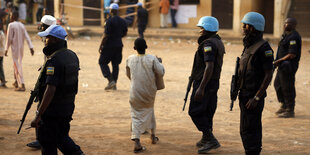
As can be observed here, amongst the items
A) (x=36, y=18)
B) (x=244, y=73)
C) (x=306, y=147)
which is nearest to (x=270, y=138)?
(x=306, y=147)

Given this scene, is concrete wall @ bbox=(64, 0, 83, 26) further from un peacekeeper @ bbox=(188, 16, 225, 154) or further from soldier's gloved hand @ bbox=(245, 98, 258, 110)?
soldier's gloved hand @ bbox=(245, 98, 258, 110)

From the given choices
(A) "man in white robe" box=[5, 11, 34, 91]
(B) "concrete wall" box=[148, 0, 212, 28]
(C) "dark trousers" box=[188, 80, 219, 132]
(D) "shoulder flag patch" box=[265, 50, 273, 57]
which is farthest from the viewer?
(B) "concrete wall" box=[148, 0, 212, 28]

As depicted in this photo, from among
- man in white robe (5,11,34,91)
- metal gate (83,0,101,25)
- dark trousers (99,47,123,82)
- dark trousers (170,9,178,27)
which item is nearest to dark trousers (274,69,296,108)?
dark trousers (99,47,123,82)

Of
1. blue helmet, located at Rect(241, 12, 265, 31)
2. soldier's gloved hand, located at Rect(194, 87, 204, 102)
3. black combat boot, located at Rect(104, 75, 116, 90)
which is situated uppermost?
blue helmet, located at Rect(241, 12, 265, 31)

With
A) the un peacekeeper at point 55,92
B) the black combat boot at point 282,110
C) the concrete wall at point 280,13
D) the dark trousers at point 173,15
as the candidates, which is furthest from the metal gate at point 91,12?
the un peacekeeper at point 55,92

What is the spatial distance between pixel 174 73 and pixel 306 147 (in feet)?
21.6

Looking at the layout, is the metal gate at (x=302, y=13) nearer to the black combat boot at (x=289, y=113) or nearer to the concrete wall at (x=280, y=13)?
the concrete wall at (x=280, y=13)

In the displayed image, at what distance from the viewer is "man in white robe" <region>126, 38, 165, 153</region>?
18.8 feet

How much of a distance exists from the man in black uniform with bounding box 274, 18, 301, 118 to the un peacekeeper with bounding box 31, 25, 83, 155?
14.0ft

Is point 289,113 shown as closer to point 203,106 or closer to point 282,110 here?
point 282,110

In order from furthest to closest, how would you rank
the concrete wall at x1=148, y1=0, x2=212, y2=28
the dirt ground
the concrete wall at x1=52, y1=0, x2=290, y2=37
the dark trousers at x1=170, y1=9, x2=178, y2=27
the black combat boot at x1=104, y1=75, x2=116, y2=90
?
the dark trousers at x1=170, y1=9, x2=178, y2=27 < the concrete wall at x1=148, y1=0, x2=212, y2=28 < the concrete wall at x1=52, y1=0, x2=290, y2=37 < the black combat boot at x1=104, y1=75, x2=116, y2=90 < the dirt ground

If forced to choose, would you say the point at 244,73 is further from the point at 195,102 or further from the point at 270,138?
the point at 270,138

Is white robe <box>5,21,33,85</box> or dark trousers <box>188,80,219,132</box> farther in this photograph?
white robe <box>5,21,33,85</box>

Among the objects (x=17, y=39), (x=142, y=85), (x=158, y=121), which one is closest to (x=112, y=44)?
(x=17, y=39)
